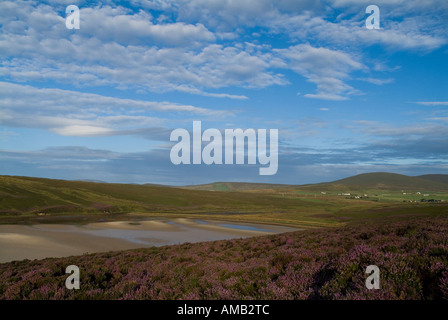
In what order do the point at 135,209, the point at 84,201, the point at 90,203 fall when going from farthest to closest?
the point at 84,201 → the point at 135,209 → the point at 90,203

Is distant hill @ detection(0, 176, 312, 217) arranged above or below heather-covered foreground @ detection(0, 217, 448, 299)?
below

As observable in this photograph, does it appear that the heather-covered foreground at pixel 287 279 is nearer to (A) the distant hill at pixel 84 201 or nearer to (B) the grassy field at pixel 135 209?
(B) the grassy field at pixel 135 209

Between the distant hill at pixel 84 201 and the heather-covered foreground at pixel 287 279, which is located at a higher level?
the heather-covered foreground at pixel 287 279

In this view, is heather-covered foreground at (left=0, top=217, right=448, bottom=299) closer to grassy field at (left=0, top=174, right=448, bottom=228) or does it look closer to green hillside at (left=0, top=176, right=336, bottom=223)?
grassy field at (left=0, top=174, right=448, bottom=228)

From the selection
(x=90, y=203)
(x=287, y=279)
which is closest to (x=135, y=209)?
(x=90, y=203)

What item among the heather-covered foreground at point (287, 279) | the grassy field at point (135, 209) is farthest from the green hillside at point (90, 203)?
the heather-covered foreground at point (287, 279)

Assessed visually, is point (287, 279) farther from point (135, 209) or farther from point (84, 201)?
point (84, 201)

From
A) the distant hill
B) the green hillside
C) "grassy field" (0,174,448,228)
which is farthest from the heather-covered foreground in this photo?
the distant hill
